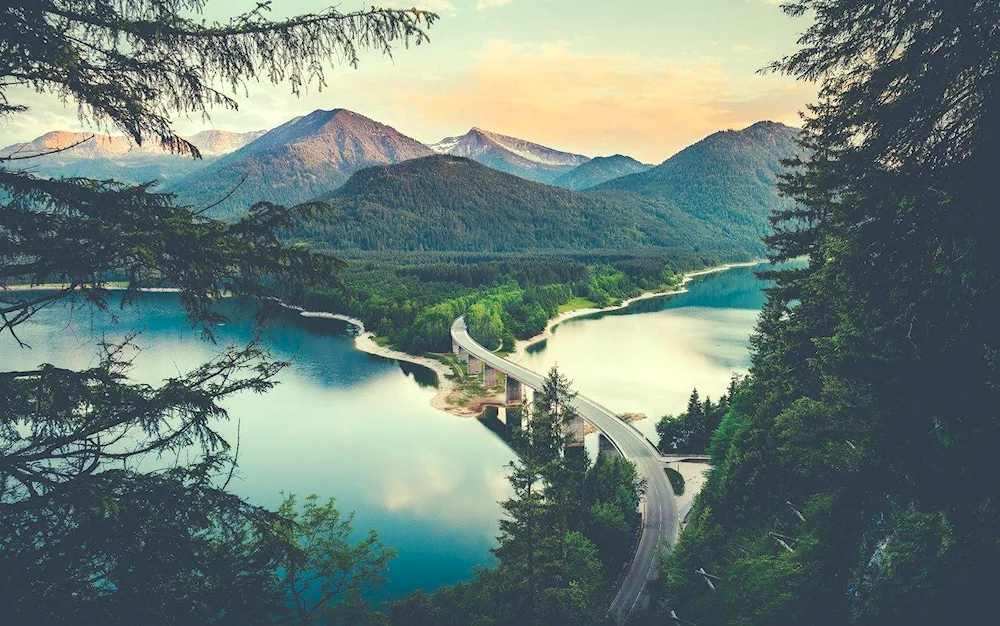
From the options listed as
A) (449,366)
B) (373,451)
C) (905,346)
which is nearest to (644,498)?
(373,451)

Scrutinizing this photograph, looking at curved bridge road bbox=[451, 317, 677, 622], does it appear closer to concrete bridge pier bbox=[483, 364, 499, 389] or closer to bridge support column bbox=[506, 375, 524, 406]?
bridge support column bbox=[506, 375, 524, 406]

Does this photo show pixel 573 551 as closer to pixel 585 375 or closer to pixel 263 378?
pixel 263 378

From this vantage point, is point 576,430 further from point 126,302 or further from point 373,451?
point 126,302

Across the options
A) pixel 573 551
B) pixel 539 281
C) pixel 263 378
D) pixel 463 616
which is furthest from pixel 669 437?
pixel 539 281

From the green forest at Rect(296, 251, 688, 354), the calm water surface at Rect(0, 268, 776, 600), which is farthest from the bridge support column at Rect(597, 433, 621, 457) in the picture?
the green forest at Rect(296, 251, 688, 354)

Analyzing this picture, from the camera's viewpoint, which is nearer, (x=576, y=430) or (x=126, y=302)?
(x=126, y=302)

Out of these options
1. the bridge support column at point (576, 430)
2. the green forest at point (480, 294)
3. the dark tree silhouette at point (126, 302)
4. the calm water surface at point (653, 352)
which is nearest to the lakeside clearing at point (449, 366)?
the green forest at point (480, 294)

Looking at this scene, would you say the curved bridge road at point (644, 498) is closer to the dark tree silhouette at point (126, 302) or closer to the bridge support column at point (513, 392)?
the bridge support column at point (513, 392)
